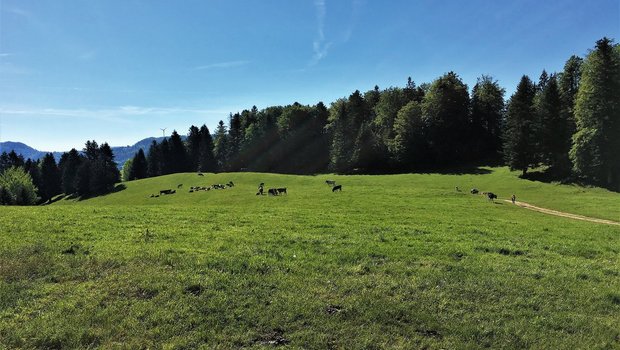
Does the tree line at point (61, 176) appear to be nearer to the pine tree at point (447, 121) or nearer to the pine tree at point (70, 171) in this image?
the pine tree at point (70, 171)

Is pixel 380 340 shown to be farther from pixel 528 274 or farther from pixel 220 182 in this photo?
pixel 220 182

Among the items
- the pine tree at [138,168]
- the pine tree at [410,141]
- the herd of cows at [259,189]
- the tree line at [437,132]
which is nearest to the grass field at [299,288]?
the herd of cows at [259,189]

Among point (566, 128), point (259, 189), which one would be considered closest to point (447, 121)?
point (566, 128)

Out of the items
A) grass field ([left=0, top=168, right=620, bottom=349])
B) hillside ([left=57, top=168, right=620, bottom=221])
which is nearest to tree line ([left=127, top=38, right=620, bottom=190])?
hillside ([left=57, top=168, right=620, bottom=221])

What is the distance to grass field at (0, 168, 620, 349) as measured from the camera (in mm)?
8820

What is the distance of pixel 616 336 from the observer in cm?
938

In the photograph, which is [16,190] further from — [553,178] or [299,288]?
[553,178]

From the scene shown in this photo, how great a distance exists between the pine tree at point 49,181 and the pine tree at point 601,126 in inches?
6193

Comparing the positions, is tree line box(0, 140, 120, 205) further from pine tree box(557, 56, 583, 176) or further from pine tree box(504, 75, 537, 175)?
pine tree box(557, 56, 583, 176)

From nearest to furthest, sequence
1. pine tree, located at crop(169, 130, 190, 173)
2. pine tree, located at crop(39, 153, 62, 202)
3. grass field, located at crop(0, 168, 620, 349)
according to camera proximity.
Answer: grass field, located at crop(0, 168, 620, 349) < pine tree, located at crop(39, 153, 62, 202) < pine tree, located at crop(169, 130, 190, 173)

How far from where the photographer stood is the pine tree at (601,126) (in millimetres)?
59281

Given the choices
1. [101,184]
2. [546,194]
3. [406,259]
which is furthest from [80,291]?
[101,184]

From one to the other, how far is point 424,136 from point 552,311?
9297 centimetres

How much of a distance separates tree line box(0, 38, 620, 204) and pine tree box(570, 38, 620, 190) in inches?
5.8
